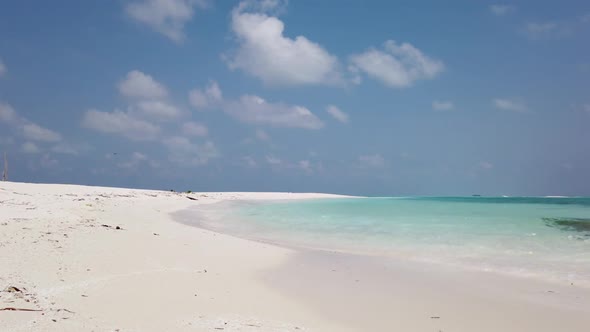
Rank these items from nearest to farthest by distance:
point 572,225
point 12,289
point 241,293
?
point 12,289 → point 241,293 → point 572,225

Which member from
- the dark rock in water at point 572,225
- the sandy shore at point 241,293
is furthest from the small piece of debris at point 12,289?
the dark rock in water at point 572,225

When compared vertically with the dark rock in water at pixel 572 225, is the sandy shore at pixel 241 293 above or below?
below

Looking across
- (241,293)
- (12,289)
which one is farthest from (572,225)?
(12,289)

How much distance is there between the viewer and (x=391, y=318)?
473cm

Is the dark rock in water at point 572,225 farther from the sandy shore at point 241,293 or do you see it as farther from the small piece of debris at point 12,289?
the small piece of debris at point 12,289

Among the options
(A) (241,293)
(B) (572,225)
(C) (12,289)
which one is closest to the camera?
(C) (12,289)

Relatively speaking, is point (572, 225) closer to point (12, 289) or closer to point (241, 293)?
point (241, 293)

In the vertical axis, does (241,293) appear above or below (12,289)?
below

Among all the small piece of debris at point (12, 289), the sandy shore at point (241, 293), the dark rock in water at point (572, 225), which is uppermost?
the dark rock in water at point (572, 225)

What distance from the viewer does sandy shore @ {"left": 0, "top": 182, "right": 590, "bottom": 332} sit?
4105mm

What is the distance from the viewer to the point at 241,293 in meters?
5.45

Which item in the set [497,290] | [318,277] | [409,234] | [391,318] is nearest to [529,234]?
[409,234]

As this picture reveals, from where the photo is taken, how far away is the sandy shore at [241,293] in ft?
13.5

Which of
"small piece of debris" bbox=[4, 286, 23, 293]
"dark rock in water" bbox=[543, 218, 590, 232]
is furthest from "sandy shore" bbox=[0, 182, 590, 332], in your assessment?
"dark rock in water" bbox=[543, 218, 590, 232]
